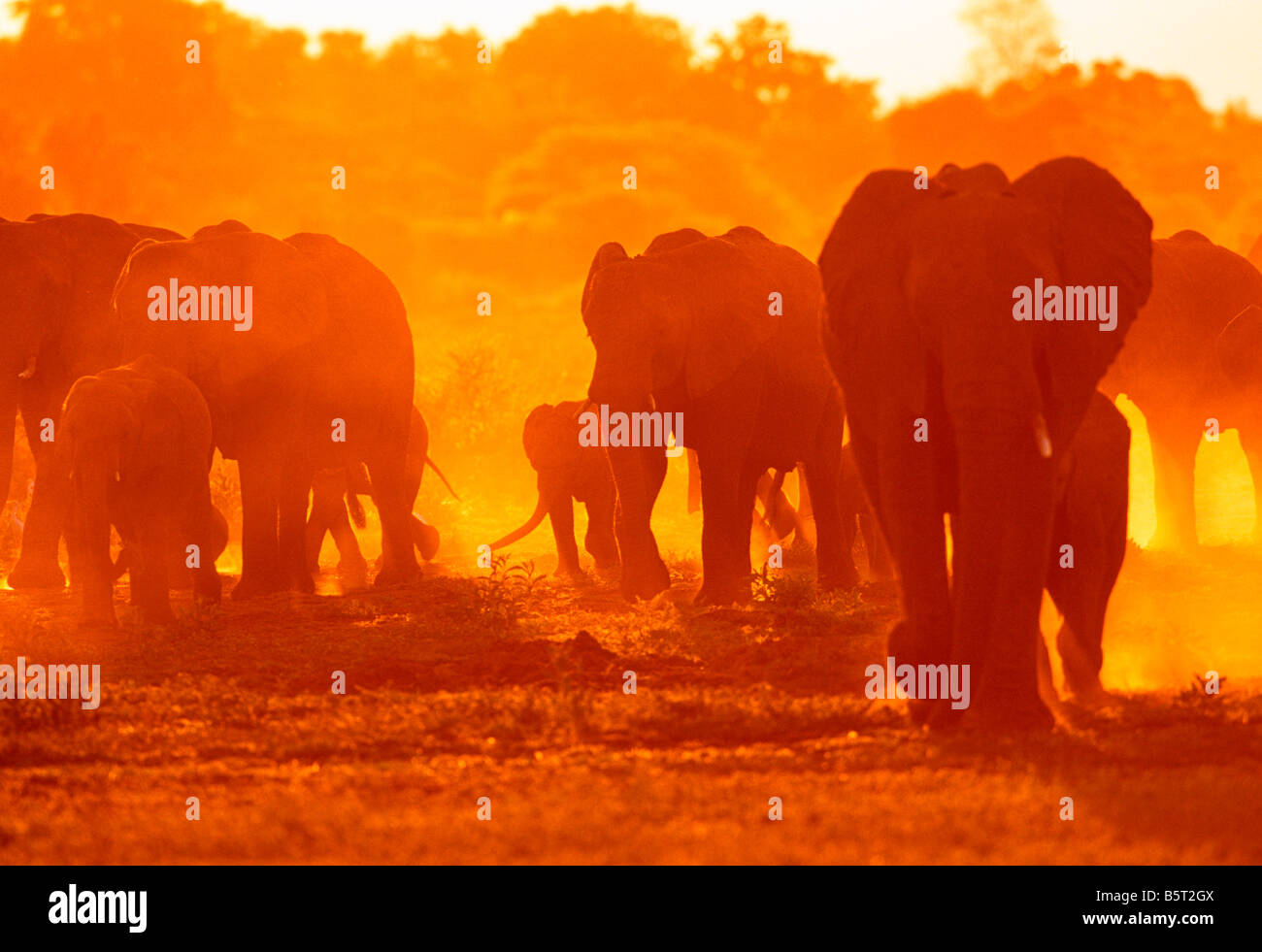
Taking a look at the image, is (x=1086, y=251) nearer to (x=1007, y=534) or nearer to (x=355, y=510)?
(x=1007, y=534)

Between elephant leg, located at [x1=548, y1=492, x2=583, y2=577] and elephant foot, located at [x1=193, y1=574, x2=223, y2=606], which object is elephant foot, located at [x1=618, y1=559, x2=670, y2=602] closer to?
elephant leg, located at [x1=548, y1=492, x2=583, y2=577]

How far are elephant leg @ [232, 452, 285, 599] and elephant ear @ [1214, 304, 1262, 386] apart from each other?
28.0 feet

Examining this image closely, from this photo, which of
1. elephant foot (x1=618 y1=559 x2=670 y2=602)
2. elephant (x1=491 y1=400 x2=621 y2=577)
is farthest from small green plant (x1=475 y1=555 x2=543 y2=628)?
elephant (x1=491 y1=400 x2=621 y2=577)

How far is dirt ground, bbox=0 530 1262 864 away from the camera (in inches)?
330

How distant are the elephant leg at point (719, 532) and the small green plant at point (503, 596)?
4.73ft

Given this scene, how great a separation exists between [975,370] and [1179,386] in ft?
38.8

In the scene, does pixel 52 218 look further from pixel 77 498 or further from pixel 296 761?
pixel 296 761

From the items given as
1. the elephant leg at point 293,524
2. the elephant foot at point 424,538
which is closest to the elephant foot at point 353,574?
the elephant foot at point 424,538

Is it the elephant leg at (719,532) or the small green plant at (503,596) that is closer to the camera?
the small green plant at (503,596)

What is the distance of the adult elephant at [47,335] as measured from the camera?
19016mm

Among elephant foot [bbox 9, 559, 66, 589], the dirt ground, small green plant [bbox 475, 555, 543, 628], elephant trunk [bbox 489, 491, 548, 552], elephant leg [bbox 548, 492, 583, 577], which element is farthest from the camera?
elephant trunk [bbox 489, 491, 548, 552]

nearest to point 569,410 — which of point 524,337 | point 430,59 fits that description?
point 524,337

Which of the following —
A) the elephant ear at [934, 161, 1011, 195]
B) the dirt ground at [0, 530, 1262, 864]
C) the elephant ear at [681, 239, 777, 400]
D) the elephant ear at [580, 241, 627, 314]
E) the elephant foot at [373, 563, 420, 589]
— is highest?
the elephant ear at [580, 241, 627, 314]

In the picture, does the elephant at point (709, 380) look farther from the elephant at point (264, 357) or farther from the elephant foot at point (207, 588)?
the elephant foot at point (207, 588)
